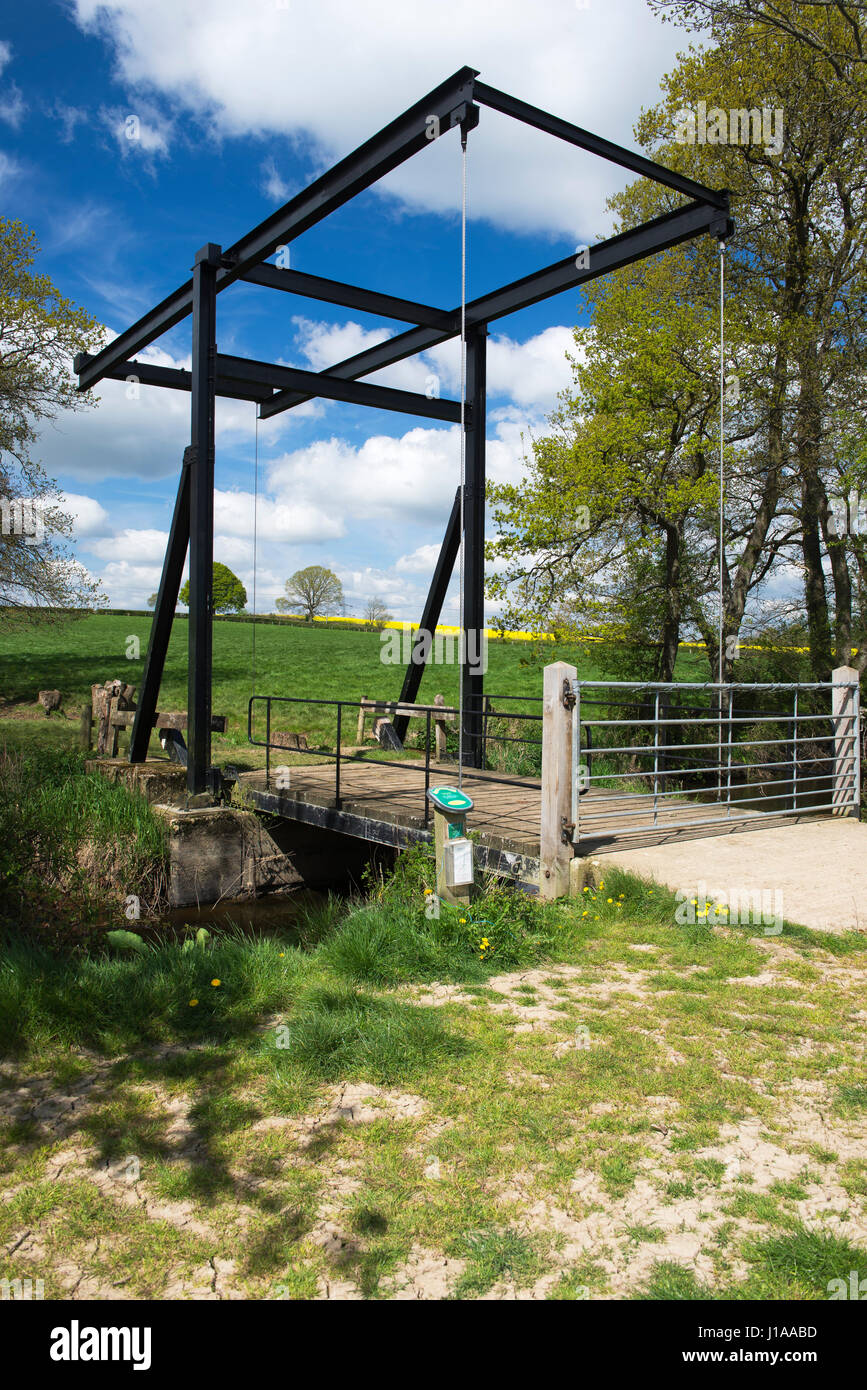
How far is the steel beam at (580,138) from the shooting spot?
292 inches

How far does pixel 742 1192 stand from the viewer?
3.16 meters

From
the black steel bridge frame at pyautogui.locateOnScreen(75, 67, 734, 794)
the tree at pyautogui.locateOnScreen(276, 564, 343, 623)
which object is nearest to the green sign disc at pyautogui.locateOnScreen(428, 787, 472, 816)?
the black steel bridge frame at pyautogui.locateOnScreen(75, 67, 734, 794)

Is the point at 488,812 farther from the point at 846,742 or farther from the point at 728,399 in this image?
the point at 728,399

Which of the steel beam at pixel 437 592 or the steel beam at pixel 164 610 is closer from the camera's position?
the steel beam at pixel 164 610

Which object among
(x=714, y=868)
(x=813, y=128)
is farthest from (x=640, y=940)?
(x=813, y=128)

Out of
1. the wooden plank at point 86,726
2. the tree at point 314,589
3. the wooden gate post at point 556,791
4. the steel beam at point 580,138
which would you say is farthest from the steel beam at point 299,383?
the tree at point 314,589

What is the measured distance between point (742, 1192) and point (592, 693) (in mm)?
22398

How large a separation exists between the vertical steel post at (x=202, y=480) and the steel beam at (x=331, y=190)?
0.81 ft

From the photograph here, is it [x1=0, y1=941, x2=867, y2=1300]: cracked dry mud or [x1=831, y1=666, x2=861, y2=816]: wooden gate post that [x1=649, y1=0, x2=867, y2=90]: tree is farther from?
[x1=0, y1=941, x2=867, y2=1300]: cracked dry mud

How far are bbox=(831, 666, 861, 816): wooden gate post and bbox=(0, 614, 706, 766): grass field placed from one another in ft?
24.1

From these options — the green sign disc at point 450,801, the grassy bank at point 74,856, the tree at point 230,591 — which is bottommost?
the grassy bank at point 74,856

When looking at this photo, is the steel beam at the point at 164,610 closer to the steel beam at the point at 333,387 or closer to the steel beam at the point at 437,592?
the steel beam at the point at 333,387

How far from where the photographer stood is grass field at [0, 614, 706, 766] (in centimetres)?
2081
